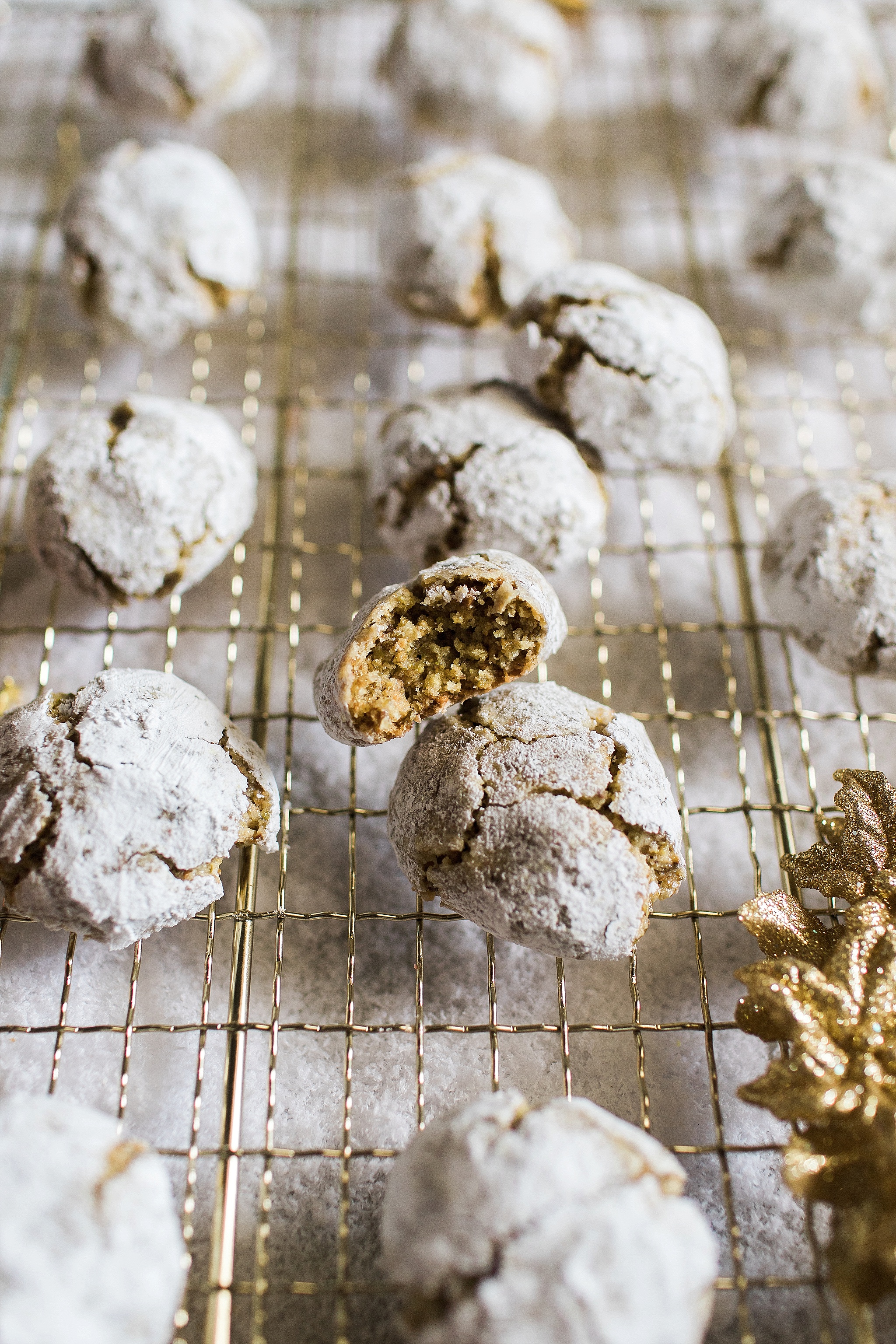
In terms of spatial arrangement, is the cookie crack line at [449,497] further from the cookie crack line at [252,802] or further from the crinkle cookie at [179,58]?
the crinkle cookie at [179,58]

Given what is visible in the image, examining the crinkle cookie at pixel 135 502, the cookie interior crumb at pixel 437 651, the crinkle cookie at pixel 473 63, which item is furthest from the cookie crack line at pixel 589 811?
the crinkle cookie at pixel 473 63

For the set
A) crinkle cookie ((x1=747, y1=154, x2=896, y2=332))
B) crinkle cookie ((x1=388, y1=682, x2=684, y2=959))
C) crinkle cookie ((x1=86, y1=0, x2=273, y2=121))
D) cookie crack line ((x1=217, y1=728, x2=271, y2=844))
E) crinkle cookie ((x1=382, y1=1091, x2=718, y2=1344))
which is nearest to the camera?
crinkle cookie ((x1=382, y1=1091, x2=718, y2=1344))

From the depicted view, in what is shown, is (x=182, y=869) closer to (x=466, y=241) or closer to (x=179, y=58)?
(x=466, y=241)

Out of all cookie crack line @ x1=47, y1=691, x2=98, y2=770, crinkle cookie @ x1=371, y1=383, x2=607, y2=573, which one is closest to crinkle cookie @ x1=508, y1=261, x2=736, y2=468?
crinkle cookie @ x1=371, y1=383, x2=607, y2=573

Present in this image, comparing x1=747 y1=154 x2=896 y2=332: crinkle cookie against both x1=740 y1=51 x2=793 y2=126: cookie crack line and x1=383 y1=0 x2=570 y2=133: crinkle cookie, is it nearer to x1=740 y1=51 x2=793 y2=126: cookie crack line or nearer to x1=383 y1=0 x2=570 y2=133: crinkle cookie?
x1=740 y1=51 x2=793 y2=126: cookie crack line

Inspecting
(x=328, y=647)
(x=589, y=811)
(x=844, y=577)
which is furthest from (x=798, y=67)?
(x=589, y=811)

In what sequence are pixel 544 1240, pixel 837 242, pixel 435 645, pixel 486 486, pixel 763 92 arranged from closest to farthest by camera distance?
pixel 544 1240
pixel 435 645
pixel 486 486
pixel 837 242
pixel 763 92
